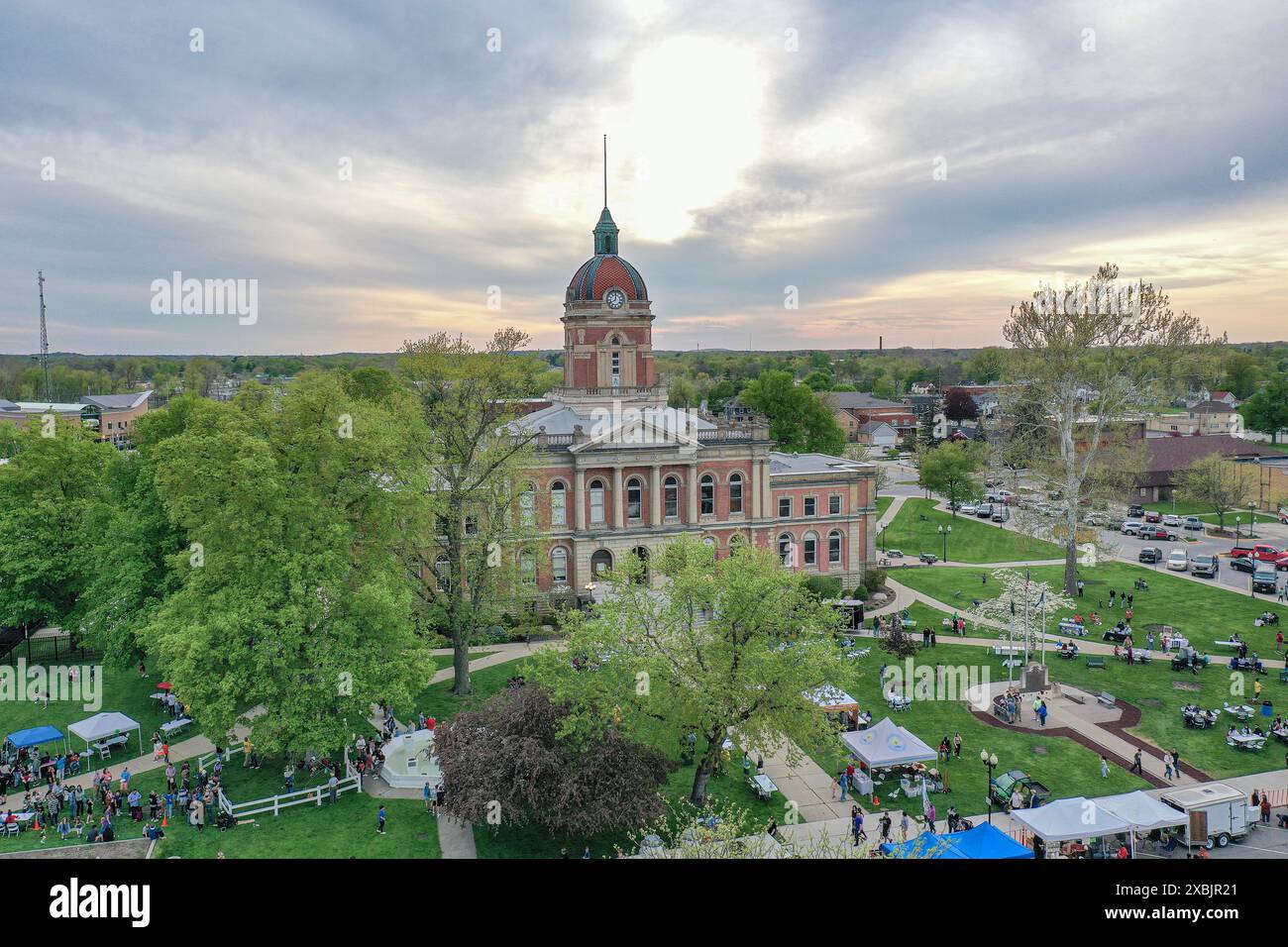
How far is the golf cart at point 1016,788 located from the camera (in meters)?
29.3

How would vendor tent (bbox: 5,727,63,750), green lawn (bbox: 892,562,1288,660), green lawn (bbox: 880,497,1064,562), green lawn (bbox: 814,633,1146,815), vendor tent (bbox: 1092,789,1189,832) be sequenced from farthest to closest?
green lawn (bbox: 880,497,1064,562) → green lawn (bbox: 892,562,1288,660) → vendor tent (bbox: 5,727,63,750) → green lawn (bbox: 814,633,1146,815) → vendor tent (bbox: 1092,789,1189,832)

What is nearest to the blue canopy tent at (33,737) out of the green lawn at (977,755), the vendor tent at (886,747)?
the green lawn at (977,755)

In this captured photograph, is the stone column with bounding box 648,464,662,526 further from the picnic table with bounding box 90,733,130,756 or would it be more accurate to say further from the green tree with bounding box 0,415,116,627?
the picnic table with bounding box 90,733,130,756

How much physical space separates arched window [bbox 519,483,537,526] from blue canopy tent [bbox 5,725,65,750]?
21165 mm

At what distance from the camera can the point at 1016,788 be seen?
29891mm

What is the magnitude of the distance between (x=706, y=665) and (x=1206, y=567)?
47.9 metres

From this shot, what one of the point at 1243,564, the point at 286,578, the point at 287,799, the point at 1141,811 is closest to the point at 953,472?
the point at 1243,564

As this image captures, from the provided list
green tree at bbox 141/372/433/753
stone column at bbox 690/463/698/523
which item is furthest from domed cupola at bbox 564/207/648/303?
green tree at bbox 141/372/433/753

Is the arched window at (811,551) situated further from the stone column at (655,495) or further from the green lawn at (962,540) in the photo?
the green lawn at (962,540)

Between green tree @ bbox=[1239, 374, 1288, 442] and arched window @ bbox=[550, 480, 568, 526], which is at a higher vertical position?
green tree @ bbox=[1239, 374, 1288, 442]

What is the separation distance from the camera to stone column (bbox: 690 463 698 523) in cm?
5403

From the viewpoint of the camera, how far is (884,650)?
45.2 meters
